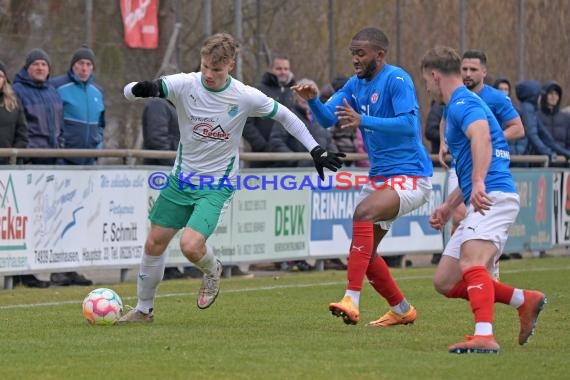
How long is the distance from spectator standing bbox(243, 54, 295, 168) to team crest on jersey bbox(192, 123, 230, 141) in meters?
6.31

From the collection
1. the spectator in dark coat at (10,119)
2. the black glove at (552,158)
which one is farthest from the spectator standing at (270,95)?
the black glove at (552,158)

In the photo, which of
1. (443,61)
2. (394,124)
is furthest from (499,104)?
(443,61)

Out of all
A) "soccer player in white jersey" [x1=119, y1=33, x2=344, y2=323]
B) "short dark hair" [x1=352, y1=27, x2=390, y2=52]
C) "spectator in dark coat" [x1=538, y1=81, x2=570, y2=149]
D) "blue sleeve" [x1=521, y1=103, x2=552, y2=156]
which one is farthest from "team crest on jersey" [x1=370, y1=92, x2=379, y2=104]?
"spectator in dark coat" [x1=538, y1=81, x2=570, y2=149]

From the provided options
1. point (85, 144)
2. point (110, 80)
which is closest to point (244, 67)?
point (110, 80)

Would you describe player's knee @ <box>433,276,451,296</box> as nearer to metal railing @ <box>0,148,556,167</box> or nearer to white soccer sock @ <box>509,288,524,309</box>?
white soccer sock @ <box>509,288,524,309</box>

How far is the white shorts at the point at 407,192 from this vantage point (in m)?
10.7

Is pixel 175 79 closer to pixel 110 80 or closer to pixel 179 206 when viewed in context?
pixel 179 206

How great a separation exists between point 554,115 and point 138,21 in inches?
289

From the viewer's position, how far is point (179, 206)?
10555 millimetres

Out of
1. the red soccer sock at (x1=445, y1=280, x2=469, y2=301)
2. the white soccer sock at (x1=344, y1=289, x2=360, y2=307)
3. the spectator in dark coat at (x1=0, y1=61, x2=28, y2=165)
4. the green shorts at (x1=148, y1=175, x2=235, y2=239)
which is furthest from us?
the spectator in dark coat at (x1=0, y1=61, x2=28, y2=165)

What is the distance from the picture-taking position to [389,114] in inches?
422

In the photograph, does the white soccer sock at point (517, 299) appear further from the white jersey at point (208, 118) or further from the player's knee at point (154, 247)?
the player's knee at point (154, 247)

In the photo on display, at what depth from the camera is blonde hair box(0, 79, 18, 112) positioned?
14.1 metres

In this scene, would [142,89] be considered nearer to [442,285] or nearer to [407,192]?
[407,192]
